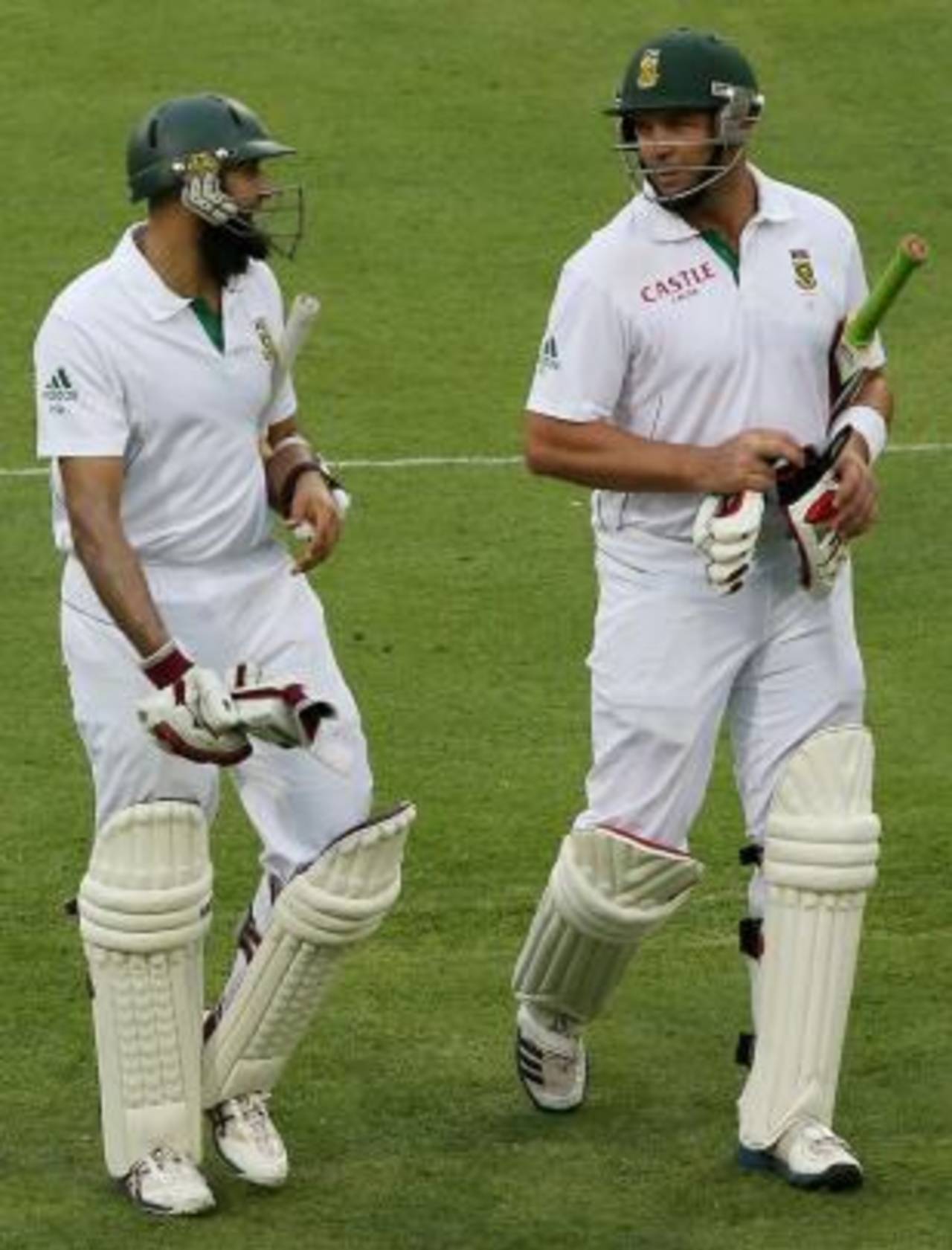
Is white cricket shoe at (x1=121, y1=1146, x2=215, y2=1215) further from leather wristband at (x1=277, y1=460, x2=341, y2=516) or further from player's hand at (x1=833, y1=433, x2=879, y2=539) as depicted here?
player's hand at (x1=833, y1=433, x2=879, y2=539)

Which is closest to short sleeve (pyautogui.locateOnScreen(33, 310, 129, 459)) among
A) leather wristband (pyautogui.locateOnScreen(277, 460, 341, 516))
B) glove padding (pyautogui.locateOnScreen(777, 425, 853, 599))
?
leather wristband (pyautogui.locateOnScreen(277, 460, 341, 516))

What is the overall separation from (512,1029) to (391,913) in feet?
2.64

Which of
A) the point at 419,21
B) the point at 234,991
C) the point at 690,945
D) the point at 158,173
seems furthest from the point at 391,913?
the point at 419,21

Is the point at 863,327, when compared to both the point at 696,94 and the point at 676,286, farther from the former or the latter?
the point at 696,94

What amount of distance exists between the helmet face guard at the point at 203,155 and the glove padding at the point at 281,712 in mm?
959

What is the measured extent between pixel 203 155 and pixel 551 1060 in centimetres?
210

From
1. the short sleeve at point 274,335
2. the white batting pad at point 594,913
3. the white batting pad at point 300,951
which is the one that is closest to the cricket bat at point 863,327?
the white batting pad at point 594,913

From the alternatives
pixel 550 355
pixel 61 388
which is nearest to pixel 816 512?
pixel 550 355

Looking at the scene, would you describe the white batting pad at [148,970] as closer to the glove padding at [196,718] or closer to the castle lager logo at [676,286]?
the glove padding at [196,718]

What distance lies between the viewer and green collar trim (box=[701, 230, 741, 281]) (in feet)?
28.7

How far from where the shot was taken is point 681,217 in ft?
28.8

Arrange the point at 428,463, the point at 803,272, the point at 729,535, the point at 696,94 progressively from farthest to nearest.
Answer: the point at 428,463, the point at 803,272, the point at 696,94, the point at 729,535

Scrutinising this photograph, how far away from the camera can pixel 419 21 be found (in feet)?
58.8

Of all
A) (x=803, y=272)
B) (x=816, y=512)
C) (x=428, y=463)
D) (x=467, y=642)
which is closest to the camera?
(x=816, y=512)
